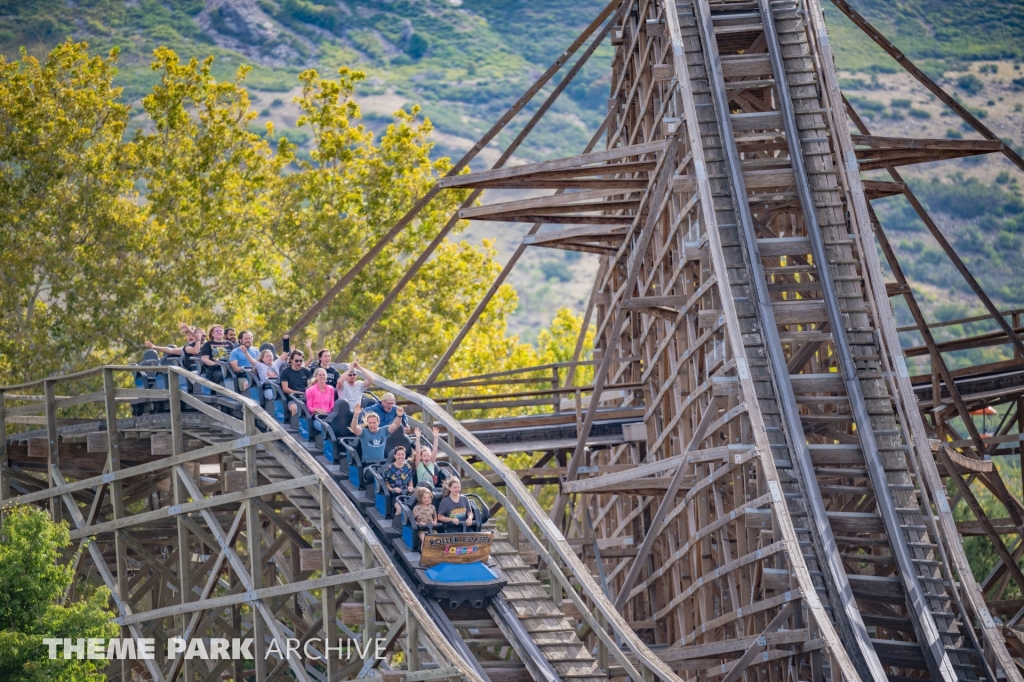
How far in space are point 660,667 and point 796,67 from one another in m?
8.54

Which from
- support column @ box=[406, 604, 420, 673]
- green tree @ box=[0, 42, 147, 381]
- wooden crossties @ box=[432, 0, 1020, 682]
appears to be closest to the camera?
support column @ box=[406, 604, 420, 673]

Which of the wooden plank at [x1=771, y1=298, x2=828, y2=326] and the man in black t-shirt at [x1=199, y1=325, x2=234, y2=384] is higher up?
the wooden plank at [x1=771, y1=298, x2=828, y2=326]

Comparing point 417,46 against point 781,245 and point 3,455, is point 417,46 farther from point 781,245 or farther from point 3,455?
point 781,245

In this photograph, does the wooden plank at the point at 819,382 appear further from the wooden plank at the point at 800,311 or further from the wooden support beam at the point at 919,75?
the wooden support beam at the point at 919,75

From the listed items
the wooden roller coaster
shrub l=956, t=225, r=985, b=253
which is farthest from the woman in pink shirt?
shrub l=956, t=225, r=985, b=253

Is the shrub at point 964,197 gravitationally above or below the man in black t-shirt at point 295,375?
below

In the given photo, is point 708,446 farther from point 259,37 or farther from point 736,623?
point 259,37

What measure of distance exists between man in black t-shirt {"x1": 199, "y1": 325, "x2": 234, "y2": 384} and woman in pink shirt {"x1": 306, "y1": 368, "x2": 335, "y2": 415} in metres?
1.55

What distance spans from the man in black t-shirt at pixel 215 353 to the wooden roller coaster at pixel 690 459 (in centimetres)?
34

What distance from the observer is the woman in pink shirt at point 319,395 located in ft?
52.3

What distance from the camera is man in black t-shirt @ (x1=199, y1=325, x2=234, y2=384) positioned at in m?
17.0

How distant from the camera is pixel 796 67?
57.4 ft

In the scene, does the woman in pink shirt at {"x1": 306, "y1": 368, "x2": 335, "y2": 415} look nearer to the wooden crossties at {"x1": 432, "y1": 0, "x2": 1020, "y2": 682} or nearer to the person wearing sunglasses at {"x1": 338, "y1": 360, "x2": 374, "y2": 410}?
the person wearing sunglasses at {"x1": 338, "y1": 360, "x2": 374, "y2": 410}

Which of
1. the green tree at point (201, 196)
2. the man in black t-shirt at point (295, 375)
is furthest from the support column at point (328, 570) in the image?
the green tree at point (201, 196)
